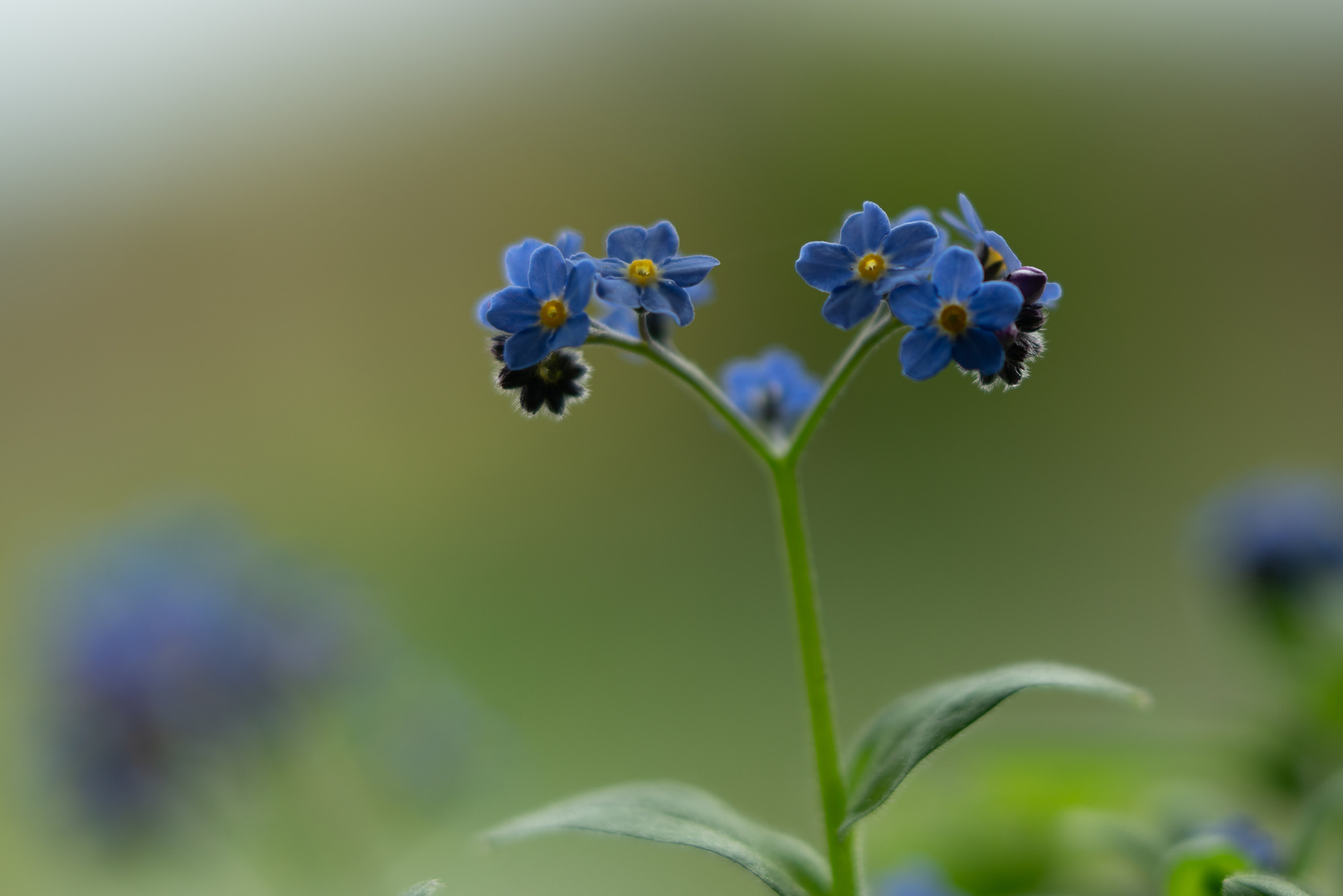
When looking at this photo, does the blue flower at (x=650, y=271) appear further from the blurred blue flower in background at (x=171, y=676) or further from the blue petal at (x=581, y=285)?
the blurred blue flower in background at (x=171, y=676)

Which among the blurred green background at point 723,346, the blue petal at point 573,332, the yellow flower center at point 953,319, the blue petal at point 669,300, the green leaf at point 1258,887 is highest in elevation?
the blurred green background at point 723,346

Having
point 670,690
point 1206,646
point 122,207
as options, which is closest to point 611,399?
point 670,690

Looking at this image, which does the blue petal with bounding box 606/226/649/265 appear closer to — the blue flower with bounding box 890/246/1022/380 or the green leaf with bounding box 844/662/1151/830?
the blue flower with bounding box 890/246/1022/380

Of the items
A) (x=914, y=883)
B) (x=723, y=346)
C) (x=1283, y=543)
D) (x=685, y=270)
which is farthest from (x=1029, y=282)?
(x=723, y=346)

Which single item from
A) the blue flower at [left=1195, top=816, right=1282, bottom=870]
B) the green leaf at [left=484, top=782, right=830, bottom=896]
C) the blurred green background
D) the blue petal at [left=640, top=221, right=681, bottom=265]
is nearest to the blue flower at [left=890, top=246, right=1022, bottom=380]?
the blue petal at [left=640, top=221, right=681, bottom=265]

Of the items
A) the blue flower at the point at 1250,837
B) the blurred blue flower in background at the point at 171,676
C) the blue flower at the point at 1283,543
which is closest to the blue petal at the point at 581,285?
the blue flower at the point at 1250,837

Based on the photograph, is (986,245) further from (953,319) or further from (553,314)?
(553,314)
